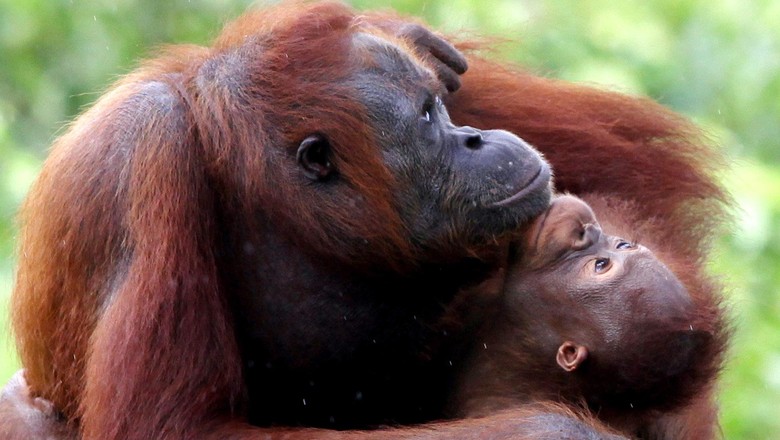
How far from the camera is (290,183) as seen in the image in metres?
3.60

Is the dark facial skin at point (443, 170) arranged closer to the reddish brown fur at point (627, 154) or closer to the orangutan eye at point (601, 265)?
the orangutan eye at point (601, 265)

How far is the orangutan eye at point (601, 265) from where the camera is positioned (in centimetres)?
371

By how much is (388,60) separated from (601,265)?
3.06 feet

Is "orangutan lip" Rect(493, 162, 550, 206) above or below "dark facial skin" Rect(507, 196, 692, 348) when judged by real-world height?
above

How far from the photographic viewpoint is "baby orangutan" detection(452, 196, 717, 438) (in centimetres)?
358

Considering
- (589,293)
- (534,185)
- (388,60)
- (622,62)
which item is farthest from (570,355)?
(622,62)

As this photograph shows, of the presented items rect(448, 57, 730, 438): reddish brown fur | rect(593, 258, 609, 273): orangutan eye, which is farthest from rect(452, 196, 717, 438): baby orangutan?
rect(448, 57, 730, 438): reddish brown fur

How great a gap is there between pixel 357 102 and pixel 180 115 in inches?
21.5

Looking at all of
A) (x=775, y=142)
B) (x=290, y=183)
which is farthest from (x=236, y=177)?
(x=775, y=142)

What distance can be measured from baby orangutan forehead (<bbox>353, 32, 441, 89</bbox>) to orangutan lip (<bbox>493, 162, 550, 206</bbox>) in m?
0.43

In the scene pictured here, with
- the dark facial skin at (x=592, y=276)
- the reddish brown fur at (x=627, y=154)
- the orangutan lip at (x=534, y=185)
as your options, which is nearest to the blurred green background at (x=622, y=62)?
the reddish brown fur at (x=627, y=154)

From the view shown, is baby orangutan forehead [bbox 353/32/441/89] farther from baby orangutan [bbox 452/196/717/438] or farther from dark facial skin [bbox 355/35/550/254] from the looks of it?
baby orangutan [bbox 452/196/717/438]

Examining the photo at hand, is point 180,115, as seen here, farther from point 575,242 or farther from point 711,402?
point 711,402

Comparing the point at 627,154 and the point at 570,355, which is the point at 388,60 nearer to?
the point at 570,355
